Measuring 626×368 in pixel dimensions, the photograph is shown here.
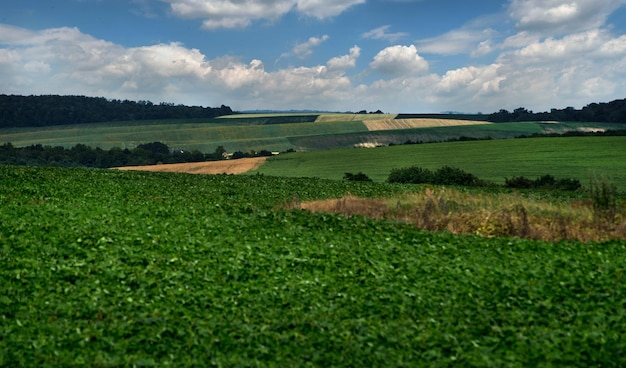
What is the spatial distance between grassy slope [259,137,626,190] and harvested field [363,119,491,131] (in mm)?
35420

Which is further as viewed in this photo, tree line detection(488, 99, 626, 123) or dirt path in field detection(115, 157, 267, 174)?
tree line detection(488, 99, 626, 123)

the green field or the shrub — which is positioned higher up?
the green field

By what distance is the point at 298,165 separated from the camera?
80688 millimetres

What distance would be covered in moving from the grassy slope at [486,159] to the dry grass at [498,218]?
114 feet

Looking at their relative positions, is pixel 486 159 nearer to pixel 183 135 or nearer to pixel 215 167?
pixel 215 167

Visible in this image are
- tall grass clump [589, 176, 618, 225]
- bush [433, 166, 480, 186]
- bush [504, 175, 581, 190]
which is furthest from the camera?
bush [433, 166, 480, 186]

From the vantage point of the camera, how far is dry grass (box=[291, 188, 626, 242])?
23.5m

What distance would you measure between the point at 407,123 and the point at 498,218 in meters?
108

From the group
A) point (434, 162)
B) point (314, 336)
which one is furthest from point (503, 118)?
point (314, 336)

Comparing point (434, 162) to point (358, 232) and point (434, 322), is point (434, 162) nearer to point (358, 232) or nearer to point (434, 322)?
point (358, 232)

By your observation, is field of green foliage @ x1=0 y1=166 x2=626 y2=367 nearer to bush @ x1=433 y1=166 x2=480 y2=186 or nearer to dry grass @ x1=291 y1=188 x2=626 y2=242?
dry grass @ x1=291 y1=188 x2=626 y2=242

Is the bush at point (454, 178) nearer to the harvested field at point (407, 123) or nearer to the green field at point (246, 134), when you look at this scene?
the green field at point (246, 134)

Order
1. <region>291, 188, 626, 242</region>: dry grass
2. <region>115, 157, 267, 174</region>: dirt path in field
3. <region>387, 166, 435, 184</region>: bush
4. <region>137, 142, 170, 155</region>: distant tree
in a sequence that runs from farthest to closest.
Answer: <region>137, 142, 170, 155</region>: distant tree < <region>115, 157, 267, 174</region>: dirt path in field < <region>387, 166, 435, 184</region>: bush < <region>291, 188, 626, 242</region>: dry grass

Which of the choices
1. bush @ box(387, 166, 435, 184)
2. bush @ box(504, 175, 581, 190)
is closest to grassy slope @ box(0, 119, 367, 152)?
bush @ box(387, 166, 435, 184)
